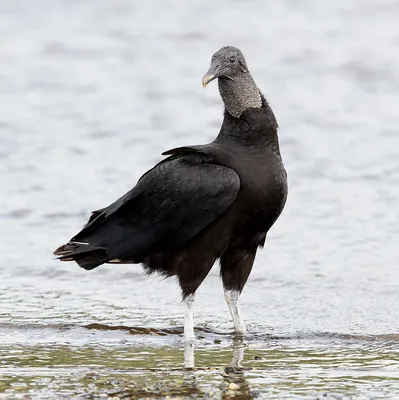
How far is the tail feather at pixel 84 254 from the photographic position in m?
6.97

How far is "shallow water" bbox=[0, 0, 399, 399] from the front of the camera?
234 inches

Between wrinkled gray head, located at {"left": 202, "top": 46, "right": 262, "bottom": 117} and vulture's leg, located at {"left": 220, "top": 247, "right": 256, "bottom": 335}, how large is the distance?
0.79m

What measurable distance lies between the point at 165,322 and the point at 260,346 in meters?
0.87

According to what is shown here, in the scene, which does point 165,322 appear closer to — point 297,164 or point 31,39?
point 297,164

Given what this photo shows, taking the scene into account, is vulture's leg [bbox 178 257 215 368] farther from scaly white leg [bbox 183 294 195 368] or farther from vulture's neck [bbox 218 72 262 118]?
vulture's neck [bbox 218 72 262 118]

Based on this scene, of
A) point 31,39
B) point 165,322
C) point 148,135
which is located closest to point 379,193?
point 148,135

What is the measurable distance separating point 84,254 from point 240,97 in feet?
4.21

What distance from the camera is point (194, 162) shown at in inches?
263

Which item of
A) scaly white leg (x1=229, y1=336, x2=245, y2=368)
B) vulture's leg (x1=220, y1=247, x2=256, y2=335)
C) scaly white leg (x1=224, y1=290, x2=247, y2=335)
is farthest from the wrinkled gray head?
scaly white leg (x1=229, y1=336, x2=245, y2=368)

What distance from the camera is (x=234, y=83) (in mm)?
6789

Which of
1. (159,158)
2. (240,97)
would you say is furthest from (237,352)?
(159,158)

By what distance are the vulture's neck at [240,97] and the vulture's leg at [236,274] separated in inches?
30.9

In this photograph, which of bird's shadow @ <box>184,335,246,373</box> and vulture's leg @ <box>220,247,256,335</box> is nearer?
bird's shadow @ <box>184,335,246,373</box>

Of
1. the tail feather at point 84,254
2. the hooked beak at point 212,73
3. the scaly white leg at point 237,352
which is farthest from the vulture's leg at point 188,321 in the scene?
the hooked beak at point 212,73
